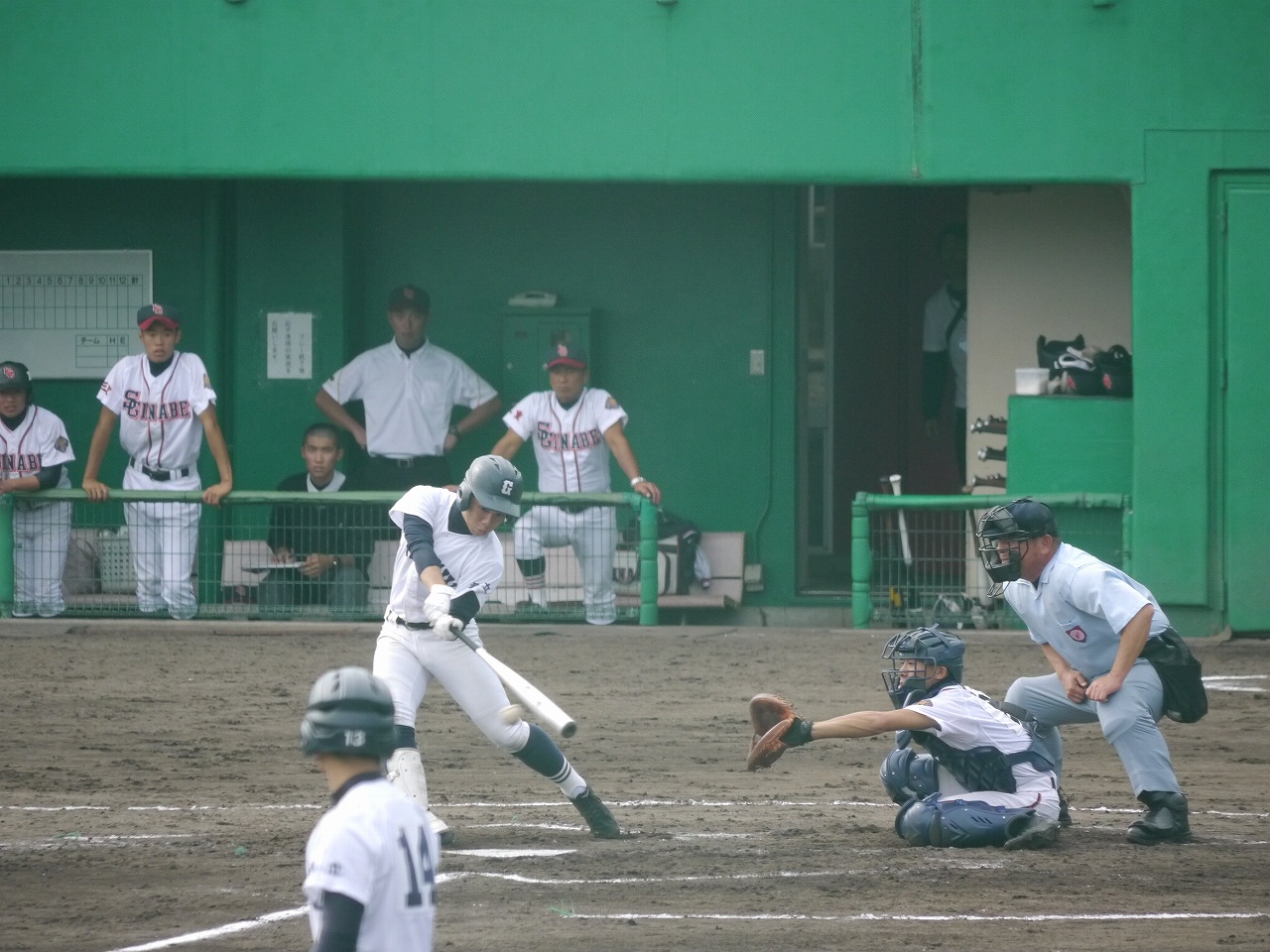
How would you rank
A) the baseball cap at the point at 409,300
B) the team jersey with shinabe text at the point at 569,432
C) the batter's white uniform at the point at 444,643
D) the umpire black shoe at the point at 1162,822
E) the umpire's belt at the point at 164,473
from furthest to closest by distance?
the baseball cap at the point at 409,300 → the team jersey with shinabe text at the point at 569,432 → the umpire's belt at the point at 164,473 → the batter's white uniform at the point at 444,643 → the umpire black shoe at the point at 1162,822

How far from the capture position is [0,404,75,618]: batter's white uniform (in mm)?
11906

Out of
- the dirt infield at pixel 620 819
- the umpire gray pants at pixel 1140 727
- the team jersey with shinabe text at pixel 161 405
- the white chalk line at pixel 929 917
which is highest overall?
the team jersey with shinabe text at pixel 161 405

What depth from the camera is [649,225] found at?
44.9 ft

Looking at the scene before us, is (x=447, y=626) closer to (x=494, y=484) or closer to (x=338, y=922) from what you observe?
(x=494, y=484)

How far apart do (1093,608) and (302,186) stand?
822 centimetres

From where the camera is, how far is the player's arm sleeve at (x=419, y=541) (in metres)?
6.92

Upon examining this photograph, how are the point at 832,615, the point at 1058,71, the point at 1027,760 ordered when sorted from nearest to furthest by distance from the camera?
the point at 1027,760 → the point at 1058,71 → the point at 832,615

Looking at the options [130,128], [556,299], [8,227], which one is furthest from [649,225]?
[8,227]

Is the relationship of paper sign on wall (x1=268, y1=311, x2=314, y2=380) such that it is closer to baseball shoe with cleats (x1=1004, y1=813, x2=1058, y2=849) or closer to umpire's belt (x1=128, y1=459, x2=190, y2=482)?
umpire's belt (x1=128, y1=459, x2=190, y2=482)

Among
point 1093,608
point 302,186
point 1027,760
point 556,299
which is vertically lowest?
point 1027,760

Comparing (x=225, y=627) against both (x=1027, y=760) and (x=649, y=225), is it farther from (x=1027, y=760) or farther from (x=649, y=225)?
(x=1027, y=760)

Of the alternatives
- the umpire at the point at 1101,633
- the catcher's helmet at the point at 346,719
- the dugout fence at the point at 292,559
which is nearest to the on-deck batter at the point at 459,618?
the umpire at the point at 1101,633

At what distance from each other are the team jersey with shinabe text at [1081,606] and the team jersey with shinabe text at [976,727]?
1.50 feet

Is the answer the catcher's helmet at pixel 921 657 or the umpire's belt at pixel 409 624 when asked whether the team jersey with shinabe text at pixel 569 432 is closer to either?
the umpire's belt at pixel 409 624
